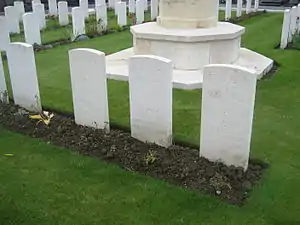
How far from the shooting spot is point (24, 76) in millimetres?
4996

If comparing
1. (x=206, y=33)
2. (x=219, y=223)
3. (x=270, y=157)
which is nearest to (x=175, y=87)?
(x=206, y=33)

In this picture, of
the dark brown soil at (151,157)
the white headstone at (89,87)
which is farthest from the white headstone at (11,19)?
the white headstone at (89,87)

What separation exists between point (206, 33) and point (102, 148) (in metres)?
3.30

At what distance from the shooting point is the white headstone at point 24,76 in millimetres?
4813

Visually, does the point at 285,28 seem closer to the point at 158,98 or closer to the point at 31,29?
the point at 158,98

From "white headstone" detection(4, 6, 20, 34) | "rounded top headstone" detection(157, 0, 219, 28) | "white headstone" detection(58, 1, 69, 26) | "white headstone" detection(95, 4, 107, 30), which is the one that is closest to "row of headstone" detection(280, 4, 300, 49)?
"rounded top headstone" detection(157, 0, 219, 28)

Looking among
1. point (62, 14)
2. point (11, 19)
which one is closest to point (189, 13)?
point (11, 19)

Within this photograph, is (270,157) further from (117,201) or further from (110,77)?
(110,77)

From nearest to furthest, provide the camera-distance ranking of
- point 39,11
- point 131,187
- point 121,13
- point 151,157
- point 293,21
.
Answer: point 131,187
point 151,157
point 293,21
point 39,11
point 121,13

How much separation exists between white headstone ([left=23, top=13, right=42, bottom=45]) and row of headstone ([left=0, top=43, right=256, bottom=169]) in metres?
4.84

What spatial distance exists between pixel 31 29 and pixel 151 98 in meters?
6.59

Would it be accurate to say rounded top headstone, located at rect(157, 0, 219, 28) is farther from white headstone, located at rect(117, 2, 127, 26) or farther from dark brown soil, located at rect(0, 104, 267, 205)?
white headstone, located at rect(117, 2, 127, 26)

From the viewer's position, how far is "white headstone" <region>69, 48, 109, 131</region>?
4.26m

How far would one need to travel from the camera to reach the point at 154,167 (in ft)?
12.5
